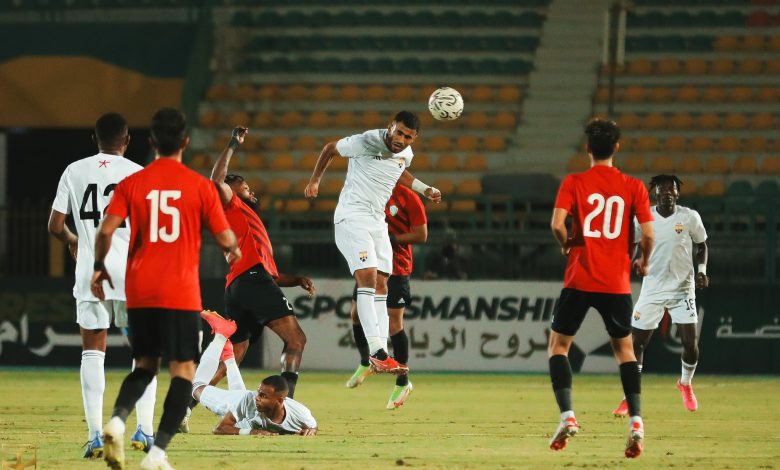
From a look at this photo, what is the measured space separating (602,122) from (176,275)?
3.14 meters

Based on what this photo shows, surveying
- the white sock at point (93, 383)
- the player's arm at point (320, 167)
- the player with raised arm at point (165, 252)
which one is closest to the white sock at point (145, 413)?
the white sock at point (93, 383)

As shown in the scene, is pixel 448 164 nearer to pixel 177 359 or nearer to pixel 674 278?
pixel 674 278

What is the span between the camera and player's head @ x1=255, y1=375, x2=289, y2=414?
402 inches

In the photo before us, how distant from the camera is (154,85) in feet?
88.1

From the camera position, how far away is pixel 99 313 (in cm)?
906

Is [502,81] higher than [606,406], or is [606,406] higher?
[502,81]

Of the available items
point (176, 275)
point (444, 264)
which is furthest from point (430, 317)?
point (176, 275)

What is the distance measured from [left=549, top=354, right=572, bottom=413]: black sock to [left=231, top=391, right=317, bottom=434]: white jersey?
2.17 meters

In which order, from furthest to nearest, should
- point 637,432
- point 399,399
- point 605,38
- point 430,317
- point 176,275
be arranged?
point 605,38 → point 430,317 → point 399,399 → point 637,432 → point 176,275

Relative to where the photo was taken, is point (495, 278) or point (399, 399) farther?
point (495, 278)

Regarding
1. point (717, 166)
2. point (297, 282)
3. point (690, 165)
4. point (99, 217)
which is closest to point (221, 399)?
point (297, 282)

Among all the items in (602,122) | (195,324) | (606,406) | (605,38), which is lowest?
(606,406)

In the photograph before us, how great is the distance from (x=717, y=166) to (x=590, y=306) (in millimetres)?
16155

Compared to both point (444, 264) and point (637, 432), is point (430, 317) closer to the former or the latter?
point (444, 264)
